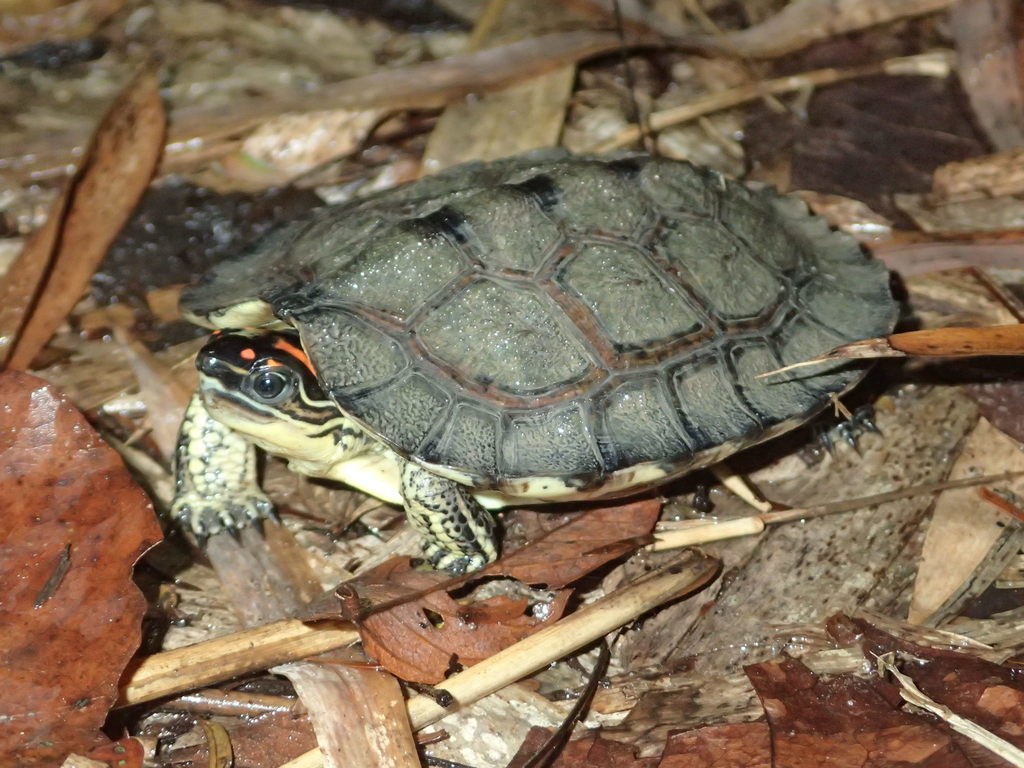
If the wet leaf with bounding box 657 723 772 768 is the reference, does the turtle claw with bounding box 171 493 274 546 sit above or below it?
above

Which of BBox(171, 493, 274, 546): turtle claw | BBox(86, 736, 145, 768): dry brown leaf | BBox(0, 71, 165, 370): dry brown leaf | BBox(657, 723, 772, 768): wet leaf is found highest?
BBox(0, 71, 165, 370): dry brown leaf

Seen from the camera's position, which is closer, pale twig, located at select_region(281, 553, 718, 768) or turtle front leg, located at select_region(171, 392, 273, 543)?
pale twig, located at select_region(281, 553, 718, 768)

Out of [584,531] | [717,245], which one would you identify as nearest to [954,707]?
[584,531]

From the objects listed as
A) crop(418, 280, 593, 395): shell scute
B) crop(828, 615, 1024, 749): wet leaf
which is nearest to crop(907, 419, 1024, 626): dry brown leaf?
crop(828, 615, 1024, 749): wet leaf

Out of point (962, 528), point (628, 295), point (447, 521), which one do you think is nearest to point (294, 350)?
point (447, 521)

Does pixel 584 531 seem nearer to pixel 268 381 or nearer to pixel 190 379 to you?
pixel 268 381

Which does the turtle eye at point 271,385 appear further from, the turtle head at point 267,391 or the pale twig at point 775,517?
the pale twig at point 775,517

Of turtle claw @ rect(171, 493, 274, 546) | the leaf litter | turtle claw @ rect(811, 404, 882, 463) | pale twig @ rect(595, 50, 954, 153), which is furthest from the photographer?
pale twig @ rect(595, 50, 954, 153)

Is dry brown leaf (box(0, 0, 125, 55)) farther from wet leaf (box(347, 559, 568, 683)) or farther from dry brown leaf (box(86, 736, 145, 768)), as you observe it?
dry brown leaf (box(86, 736, 145, 768))

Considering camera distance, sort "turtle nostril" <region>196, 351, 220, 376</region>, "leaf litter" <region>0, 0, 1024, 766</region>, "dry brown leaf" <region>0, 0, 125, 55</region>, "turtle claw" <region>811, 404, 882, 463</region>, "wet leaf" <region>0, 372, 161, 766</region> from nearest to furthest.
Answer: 1. "wet leaf" <region>0, 372, 161, 766</region>
2. "leaf litter" <region>0, 0, 1024, 766</region>
3. "turtle nostril" <region>196, 351, 220, 376</region>
4. "turtle claw" <region>811, 404, 882, 463</region>
5. "dry brown leaf" <region>0, 0, 125, 55</region>
